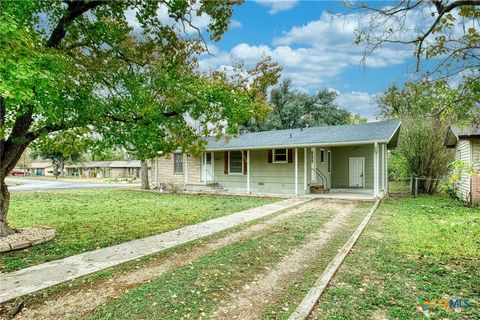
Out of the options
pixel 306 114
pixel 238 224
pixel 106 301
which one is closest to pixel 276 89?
pixel 306 114

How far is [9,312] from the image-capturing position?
3.32 meters

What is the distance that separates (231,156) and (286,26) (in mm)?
8702

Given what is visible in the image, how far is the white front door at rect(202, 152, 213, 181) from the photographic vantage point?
741 inches

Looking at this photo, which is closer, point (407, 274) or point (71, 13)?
point (407, 274)

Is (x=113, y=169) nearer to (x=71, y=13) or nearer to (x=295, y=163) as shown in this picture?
(x=295, y=163)

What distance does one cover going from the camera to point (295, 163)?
15.2 metres

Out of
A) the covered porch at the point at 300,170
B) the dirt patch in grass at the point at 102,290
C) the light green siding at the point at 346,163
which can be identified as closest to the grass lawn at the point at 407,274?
the dirt patch in grass at the point at 102,290

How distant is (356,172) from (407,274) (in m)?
13.7

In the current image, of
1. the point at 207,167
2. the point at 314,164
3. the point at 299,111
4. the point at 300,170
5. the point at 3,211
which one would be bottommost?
the point at 3,211

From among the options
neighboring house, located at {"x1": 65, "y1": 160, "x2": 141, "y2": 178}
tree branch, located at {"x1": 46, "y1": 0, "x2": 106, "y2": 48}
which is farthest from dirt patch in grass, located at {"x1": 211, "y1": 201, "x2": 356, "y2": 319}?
neighboring house, located at {"x1": 65, "y1": 160, "x2": 141, "y2": 178}

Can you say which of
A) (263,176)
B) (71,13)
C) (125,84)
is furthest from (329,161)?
(71,13)

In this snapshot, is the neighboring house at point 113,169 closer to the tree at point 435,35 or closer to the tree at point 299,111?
the tree at point 299,111

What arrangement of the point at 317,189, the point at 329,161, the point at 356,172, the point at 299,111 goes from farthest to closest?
the point at 299,111 → the point at 329,161 → the point at 356,172 → the point at 317,189

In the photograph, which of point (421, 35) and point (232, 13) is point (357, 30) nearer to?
point (421, 35)
